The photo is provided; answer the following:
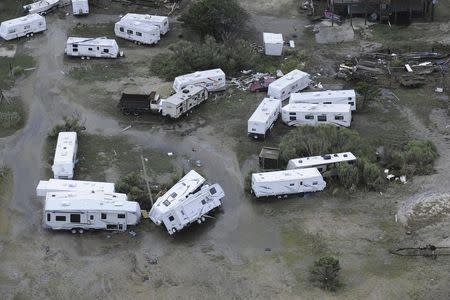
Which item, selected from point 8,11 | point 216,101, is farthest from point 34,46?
point 216,101

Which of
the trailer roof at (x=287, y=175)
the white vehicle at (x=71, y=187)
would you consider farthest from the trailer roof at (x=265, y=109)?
the white vehicle at (x=71, y=187)

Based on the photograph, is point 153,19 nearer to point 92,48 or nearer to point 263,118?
point 92,48

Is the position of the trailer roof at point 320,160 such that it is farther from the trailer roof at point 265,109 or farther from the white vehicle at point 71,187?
the white vehicle at point 71,187

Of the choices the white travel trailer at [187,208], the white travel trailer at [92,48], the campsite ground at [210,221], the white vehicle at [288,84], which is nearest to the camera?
the campsite ground at [210,221]

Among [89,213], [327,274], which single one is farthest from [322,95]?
[89,213]

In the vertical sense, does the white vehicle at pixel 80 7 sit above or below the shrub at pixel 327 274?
below

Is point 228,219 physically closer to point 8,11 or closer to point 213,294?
point 213,294
